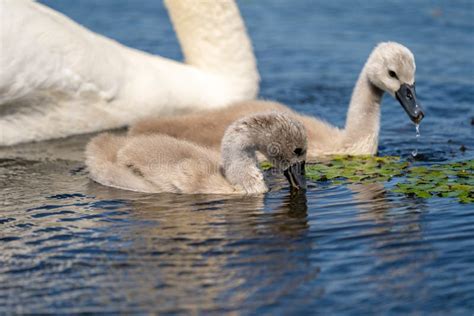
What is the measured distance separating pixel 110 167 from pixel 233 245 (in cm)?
181

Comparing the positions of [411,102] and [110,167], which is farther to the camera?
[411,102]

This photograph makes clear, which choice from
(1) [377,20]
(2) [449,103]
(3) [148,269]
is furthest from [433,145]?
(1) [377,20]

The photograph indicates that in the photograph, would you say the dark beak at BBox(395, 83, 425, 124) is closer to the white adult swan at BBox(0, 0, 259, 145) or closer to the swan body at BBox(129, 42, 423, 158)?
the swan body at BBox(129, 42, 423, 158)

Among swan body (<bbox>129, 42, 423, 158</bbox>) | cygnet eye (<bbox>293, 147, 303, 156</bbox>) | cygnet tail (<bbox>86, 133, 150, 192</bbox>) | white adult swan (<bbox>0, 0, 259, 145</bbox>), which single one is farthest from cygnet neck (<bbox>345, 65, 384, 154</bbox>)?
cygnet tail (<bbox>86, 133, 150, 192</bbox>)

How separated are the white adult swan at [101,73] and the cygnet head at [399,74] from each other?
213 cm

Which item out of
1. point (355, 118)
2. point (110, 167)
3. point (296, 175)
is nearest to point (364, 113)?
point (355, 118)

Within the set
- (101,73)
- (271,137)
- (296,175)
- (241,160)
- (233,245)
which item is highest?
(101,73)

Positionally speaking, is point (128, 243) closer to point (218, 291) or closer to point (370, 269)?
point (218, 291)

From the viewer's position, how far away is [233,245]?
6.57 m

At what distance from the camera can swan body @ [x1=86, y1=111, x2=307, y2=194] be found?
24.4 feet

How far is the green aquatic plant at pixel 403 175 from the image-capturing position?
7.72 m

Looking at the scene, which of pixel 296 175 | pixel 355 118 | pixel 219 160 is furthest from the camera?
pixel 355 118

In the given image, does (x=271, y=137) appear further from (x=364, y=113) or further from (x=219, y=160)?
(x=364, y=113)

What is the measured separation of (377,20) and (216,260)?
9961mm
